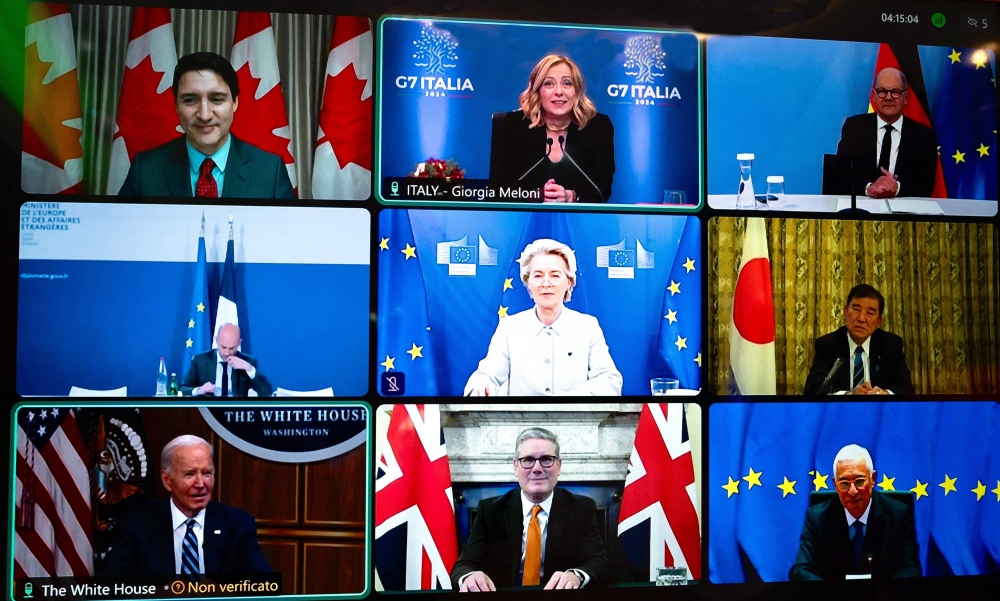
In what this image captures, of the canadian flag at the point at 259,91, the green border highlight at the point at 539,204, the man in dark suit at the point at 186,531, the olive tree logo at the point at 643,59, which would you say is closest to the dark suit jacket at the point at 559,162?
the green border highlight at the point at 539,204

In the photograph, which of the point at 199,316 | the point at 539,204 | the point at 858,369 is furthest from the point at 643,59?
the point at 199,316

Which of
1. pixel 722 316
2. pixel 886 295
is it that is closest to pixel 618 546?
pixel 722 316

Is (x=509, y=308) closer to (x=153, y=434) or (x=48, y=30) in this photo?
(x=153, y=434)

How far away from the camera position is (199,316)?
6.90 feet

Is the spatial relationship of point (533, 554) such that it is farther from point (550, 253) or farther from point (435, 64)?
point (435, 64)

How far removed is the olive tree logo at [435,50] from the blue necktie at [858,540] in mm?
1712

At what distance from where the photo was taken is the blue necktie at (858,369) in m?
2.30

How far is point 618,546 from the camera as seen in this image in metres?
2.22

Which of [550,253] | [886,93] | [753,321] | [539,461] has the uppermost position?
[886,93]

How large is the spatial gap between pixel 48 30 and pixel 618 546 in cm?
203

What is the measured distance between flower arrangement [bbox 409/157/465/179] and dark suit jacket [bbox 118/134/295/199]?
0.34 metres

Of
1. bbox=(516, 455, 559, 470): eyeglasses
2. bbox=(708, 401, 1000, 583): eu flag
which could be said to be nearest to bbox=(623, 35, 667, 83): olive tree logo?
bbox=(708, 401, 1000, 583): eu flag

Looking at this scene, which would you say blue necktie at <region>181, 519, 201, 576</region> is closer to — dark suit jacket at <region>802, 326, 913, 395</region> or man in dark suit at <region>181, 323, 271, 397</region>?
man in dark suit at <region>181, 323, 271, 397</region>

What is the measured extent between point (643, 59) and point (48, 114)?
1592 millimetres
